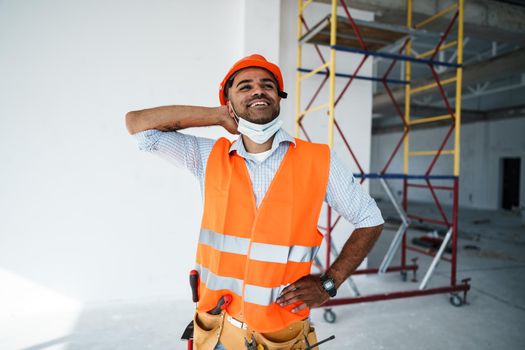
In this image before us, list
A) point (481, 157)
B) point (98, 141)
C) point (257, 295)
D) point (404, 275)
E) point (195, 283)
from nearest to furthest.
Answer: point (257, 295), point (195, 283), point (98, 141), point (404, 275), point (481, 157)

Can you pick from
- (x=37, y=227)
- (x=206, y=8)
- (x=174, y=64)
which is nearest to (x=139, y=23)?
(x=174, y=64)

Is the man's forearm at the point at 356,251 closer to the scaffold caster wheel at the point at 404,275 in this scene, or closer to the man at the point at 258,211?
the man at the point at 258,211

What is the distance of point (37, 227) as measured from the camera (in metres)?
3.80

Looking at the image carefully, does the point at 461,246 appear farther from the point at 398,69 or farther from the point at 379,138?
the point at 379,138

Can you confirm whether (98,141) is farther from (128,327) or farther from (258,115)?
(258,115)

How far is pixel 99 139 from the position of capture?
13.1 ft

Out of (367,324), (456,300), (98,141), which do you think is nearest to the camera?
(367,324)

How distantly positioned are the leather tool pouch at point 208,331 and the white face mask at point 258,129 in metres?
0.91

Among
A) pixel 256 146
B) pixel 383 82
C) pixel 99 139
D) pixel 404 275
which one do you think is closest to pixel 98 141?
pixel 99 139

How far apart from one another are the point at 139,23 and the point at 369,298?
177 inches

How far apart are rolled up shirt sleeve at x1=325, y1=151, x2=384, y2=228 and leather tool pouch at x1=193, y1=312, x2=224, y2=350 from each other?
85 centimetres

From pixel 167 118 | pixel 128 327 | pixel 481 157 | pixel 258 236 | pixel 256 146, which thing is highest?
pixel 481 157

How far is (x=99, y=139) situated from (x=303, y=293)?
3.50 m

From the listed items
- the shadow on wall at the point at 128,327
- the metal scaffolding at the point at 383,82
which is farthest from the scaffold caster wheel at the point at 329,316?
the shadow on wall at the point at 128,327
